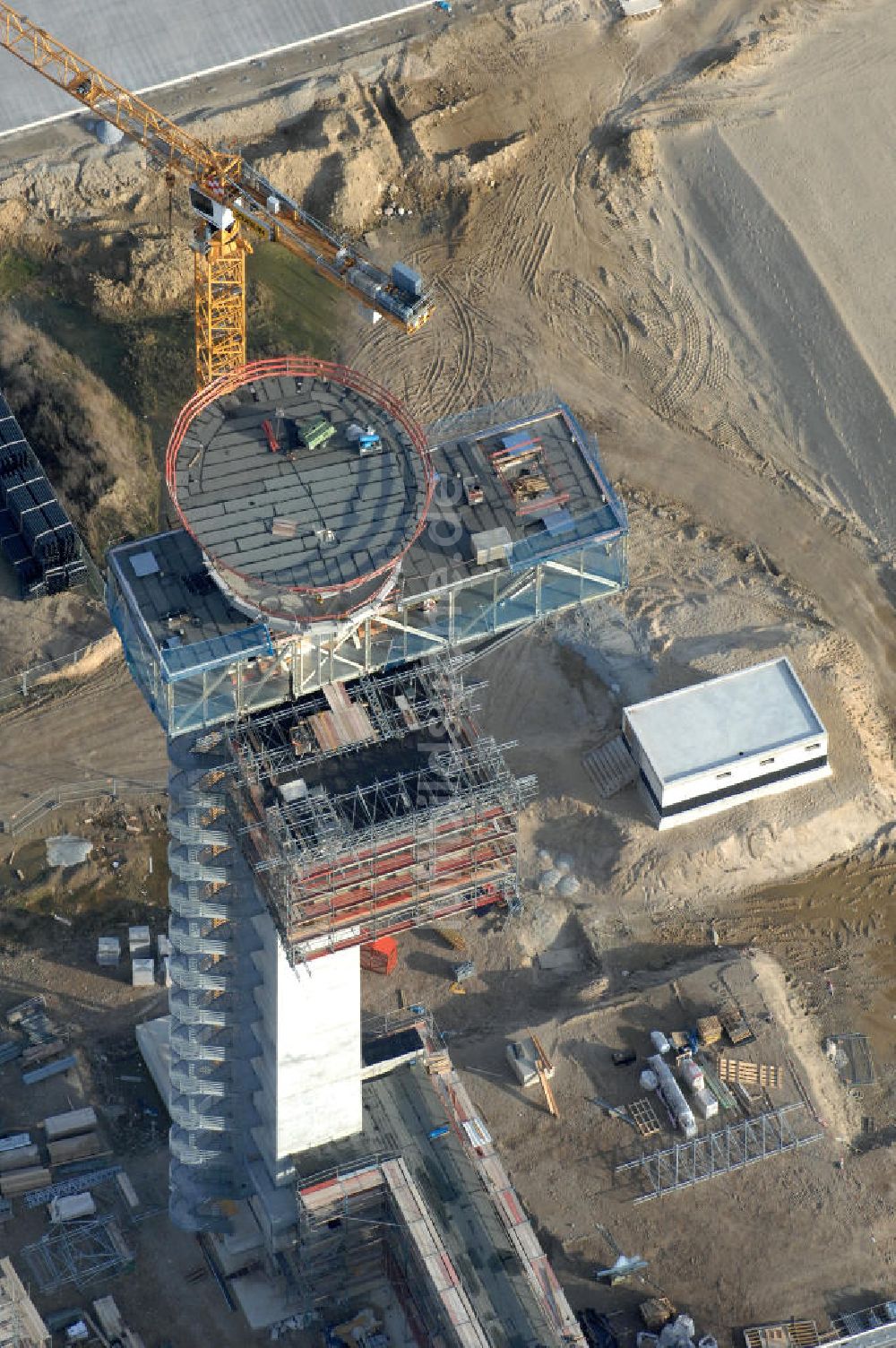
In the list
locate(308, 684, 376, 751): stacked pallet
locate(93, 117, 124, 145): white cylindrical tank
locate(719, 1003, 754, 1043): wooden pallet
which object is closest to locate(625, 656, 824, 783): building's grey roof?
locate(719, 1003, 754, 1043): wooden pallet

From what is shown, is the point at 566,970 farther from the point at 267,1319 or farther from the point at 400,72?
the point at 400,72

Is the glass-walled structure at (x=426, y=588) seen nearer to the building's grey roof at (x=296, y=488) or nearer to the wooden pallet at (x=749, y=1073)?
the building's grey roof at (x=296, y=488)

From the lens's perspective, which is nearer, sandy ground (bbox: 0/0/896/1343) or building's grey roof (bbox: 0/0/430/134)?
sandy ground (bbox: 0/0/896/1343)

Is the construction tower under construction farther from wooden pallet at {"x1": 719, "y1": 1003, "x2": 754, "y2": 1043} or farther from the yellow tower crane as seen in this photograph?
wooden pallet at {"x1": 719, "y1": 1003, "x2": 754, "y2": 1043}

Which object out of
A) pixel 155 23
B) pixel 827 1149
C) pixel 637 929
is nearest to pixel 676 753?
pixel 637 929

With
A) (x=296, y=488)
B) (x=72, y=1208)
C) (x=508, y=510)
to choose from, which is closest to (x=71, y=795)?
(x=72, y=1208)

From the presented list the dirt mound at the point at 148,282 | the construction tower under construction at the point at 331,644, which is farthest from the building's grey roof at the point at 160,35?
the construction tower under construction at the point at 331,644
